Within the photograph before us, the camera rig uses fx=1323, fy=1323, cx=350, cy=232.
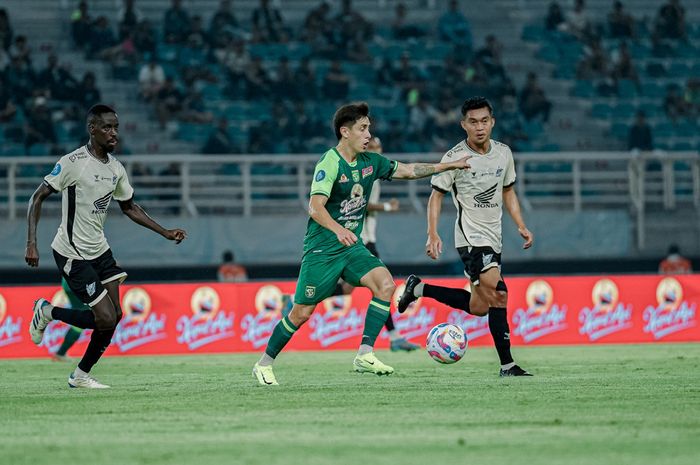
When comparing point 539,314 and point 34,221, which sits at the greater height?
point 34,221

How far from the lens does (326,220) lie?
33.8 feet

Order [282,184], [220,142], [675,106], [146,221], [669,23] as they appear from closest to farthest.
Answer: [146,221] < [282,184] < [220,142] < [675,106] < [669,23]

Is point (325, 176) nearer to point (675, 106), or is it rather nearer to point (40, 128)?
point (40, 128)

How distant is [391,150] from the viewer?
83.5ft

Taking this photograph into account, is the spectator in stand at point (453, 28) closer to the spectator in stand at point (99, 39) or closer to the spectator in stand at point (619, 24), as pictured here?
the spectator in stand at point (619, 24)

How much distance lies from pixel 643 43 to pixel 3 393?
22.7 m

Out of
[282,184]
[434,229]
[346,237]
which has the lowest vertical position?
[282,184]

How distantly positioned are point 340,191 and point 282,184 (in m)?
13.7

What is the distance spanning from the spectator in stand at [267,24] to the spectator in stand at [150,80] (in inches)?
111

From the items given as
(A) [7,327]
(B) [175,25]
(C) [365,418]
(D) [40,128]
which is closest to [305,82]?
(B) [175,25]

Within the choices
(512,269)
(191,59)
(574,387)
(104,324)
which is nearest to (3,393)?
(104,324)

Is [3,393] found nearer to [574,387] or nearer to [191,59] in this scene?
[574,387]

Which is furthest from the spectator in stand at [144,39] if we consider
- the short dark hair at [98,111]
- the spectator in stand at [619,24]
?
the short dark hair at [98,111]

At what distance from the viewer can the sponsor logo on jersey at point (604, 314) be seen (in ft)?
62.3
